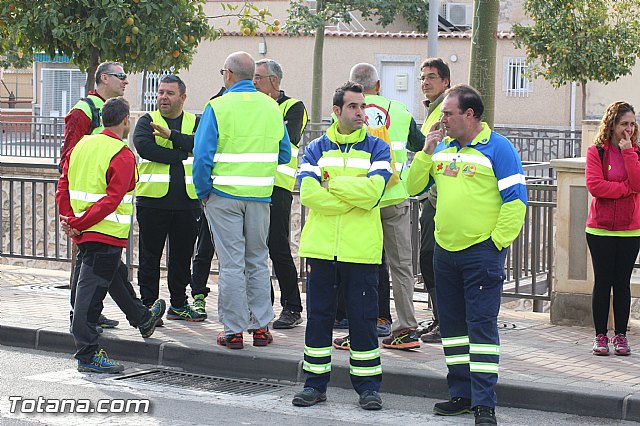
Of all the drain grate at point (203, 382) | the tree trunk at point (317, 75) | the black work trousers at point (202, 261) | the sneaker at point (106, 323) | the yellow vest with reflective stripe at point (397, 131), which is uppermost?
the tree trunk at point (317, 75)

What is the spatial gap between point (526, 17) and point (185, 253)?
3091 cm

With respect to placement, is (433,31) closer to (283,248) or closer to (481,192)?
(283,248)

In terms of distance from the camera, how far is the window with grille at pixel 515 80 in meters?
36.1

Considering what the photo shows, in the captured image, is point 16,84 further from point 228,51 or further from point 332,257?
point 332,257

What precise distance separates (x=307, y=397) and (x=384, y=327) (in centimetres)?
195

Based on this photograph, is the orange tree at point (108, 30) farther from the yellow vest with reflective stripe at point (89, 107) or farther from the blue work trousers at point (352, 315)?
the blue work trousers at point (352, 315)

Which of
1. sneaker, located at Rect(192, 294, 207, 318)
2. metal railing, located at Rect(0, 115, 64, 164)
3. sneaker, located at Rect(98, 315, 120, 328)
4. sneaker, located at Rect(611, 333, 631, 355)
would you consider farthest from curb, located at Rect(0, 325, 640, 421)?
metal railing, located at Rect(0, 115, 64, 164)

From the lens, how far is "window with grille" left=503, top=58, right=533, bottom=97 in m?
36.1

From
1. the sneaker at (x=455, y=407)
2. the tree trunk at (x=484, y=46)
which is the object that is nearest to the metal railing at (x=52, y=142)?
the tree trunk at (x=484, y=46)

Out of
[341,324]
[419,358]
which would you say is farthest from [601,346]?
[341,324]

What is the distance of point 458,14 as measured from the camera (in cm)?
4062

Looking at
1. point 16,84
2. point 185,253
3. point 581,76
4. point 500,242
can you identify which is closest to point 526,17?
point 581,76

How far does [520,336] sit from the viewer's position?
9.35 meters

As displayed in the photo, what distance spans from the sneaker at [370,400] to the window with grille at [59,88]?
35.0 meters
